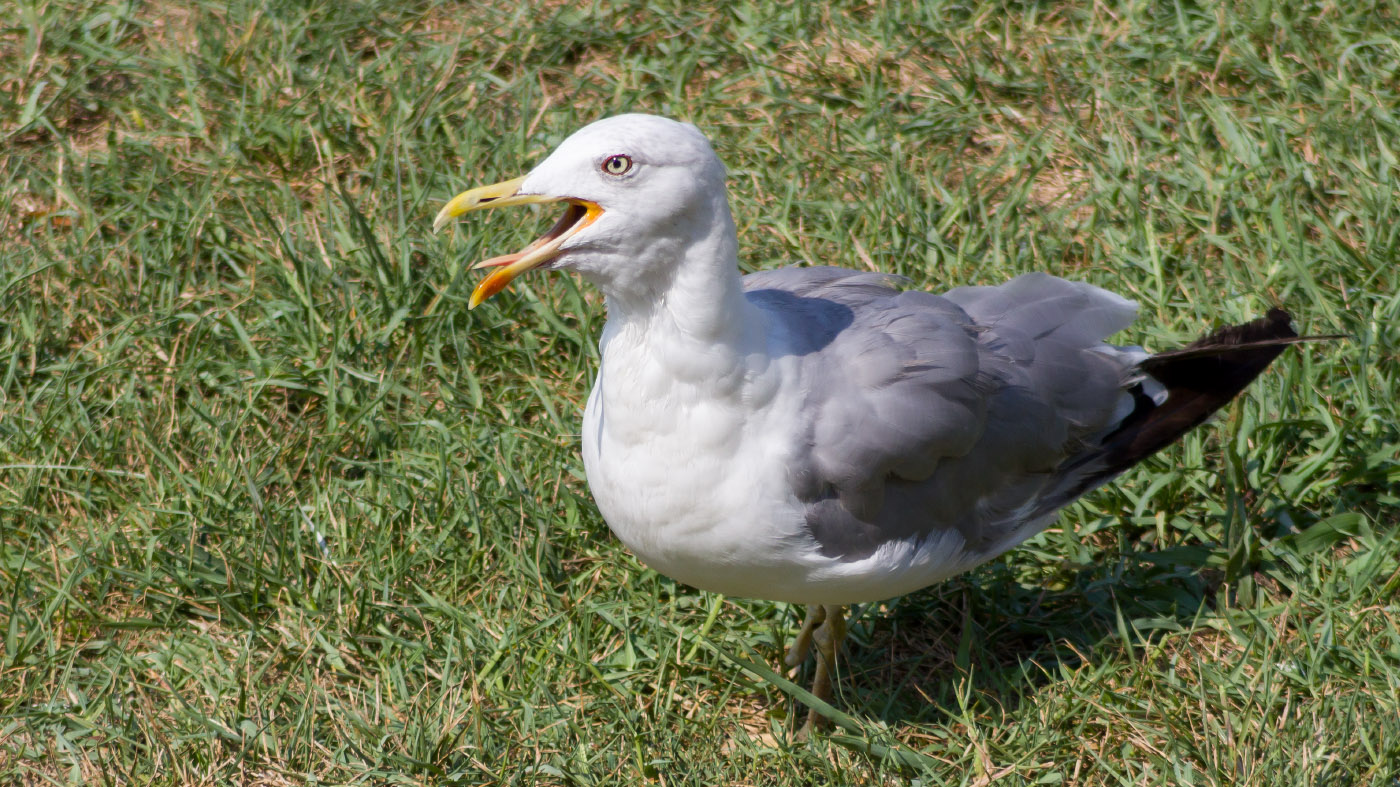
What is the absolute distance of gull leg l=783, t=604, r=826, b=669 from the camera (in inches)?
154

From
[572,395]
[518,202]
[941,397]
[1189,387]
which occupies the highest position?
[518,202]

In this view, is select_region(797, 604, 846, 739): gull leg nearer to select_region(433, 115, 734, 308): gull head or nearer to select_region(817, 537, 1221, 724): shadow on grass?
select_region(817, 537, 1221, 724): shadow on grass

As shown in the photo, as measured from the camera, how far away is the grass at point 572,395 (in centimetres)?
355

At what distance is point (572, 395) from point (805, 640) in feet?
3.83

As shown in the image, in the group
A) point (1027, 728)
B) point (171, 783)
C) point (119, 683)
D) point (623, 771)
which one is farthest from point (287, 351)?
point (1027, 728)

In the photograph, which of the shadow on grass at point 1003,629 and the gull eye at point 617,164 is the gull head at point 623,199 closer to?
the gull eye at point 617,164

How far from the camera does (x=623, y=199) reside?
9.09ft

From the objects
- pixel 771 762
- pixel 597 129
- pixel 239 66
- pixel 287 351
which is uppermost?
pixel 597 129

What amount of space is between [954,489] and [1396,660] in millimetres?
1322

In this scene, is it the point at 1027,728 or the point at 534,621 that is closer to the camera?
the point at 1027,728

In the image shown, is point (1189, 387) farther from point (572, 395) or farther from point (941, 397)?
point (572, 395)

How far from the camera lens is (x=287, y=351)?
4.52 metres

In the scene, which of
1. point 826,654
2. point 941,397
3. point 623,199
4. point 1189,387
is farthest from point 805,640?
point 623,199

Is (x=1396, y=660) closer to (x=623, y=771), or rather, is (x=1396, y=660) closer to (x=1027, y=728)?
(x=1027, y=728)
